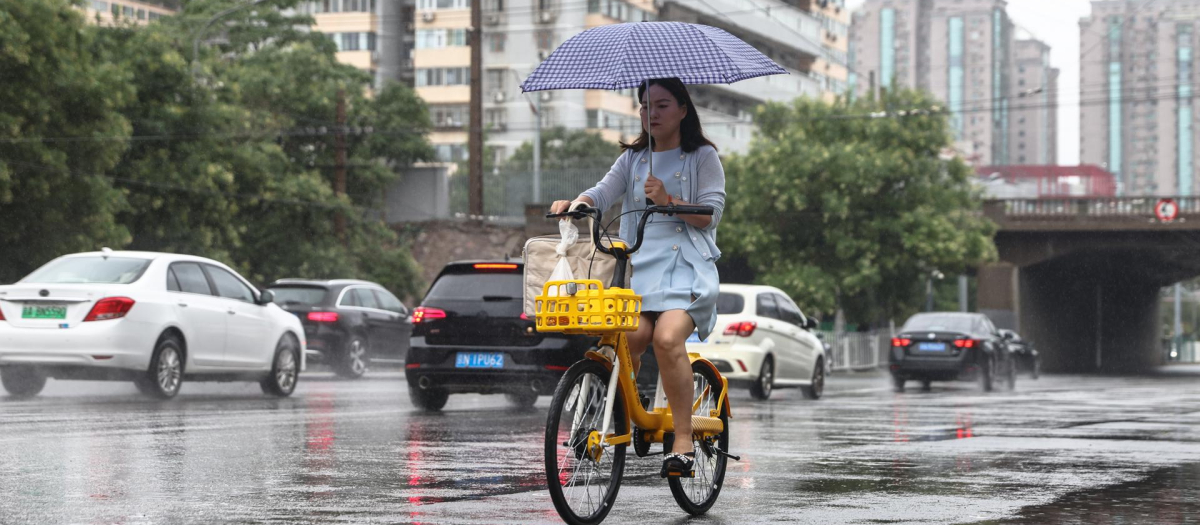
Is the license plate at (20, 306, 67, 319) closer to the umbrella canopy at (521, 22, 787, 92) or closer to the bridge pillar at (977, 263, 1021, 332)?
the umbrella canopy at (521, 22, 787, 92)

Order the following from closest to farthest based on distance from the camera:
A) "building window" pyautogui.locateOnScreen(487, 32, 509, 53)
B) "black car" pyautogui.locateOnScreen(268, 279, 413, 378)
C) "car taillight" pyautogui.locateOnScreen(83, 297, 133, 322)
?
"car taillight" pyautogui.locateOnScreen(83, 297, 133, 322) < "black car" pyautogui.locateOnScreen(268, 279, 413, 378) < "building window" pyautogui.locateOnScreen(487, 32, 509, 53)

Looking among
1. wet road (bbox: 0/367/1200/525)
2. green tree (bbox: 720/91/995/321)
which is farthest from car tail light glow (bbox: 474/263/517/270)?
green tree (bbox: 720/91/995/321)

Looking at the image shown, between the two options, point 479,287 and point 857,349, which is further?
point 857,349

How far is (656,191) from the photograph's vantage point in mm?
6633

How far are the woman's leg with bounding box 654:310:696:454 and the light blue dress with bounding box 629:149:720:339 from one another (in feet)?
0.17

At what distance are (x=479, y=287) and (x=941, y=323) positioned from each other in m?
16.4

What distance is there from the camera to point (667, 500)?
289 inches

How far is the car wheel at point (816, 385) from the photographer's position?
22173mm

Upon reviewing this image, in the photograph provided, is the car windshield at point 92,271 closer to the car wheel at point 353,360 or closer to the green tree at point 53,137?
the car wheel at point 353,360

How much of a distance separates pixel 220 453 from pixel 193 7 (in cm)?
5263

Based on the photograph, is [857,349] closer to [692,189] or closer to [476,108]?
[476,108]

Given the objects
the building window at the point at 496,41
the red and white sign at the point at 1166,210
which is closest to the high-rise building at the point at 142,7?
the building window at the point at 496,41

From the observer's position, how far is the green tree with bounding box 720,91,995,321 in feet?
146

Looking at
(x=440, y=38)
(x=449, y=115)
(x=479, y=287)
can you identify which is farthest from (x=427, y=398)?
(x=449, y=115)
